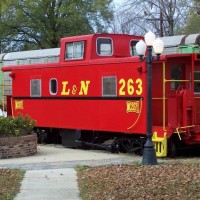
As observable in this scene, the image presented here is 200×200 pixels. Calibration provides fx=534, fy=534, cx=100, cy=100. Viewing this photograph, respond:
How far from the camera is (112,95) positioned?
648 inches

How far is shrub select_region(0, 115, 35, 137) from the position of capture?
50.4ft

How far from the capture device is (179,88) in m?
15.8

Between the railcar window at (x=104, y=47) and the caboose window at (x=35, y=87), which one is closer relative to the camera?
the railcar window at (x=104, y=47)

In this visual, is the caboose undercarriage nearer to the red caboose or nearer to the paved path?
the red caboose

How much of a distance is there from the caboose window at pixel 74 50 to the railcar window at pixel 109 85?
1625 millimetres

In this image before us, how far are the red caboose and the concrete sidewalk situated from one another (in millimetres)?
4096

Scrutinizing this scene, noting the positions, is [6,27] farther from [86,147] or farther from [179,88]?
[179,88]

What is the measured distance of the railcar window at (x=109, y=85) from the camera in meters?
16.4

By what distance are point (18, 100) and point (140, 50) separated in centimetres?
796

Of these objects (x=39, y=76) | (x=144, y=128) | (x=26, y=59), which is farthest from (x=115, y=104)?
(x=26, y=59)

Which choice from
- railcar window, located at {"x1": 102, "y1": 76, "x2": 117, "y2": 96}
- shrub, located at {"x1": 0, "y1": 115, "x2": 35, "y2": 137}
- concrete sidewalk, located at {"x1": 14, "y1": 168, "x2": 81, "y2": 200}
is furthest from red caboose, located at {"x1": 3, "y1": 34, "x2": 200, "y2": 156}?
concrete sidewalk, located at {"x1": 14, "y1": 168, "x2": 81, "y2": 200}

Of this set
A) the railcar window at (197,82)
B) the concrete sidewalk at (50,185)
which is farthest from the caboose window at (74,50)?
the concrete sidewalk at (50,185)

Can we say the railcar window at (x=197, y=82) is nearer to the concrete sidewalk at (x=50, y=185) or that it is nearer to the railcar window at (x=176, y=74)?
the railcar window at (x=176, y=74)

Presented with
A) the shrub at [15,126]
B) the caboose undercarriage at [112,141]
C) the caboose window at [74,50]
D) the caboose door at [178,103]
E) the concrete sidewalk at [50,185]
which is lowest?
the concrete sidewalk at [50,185]
